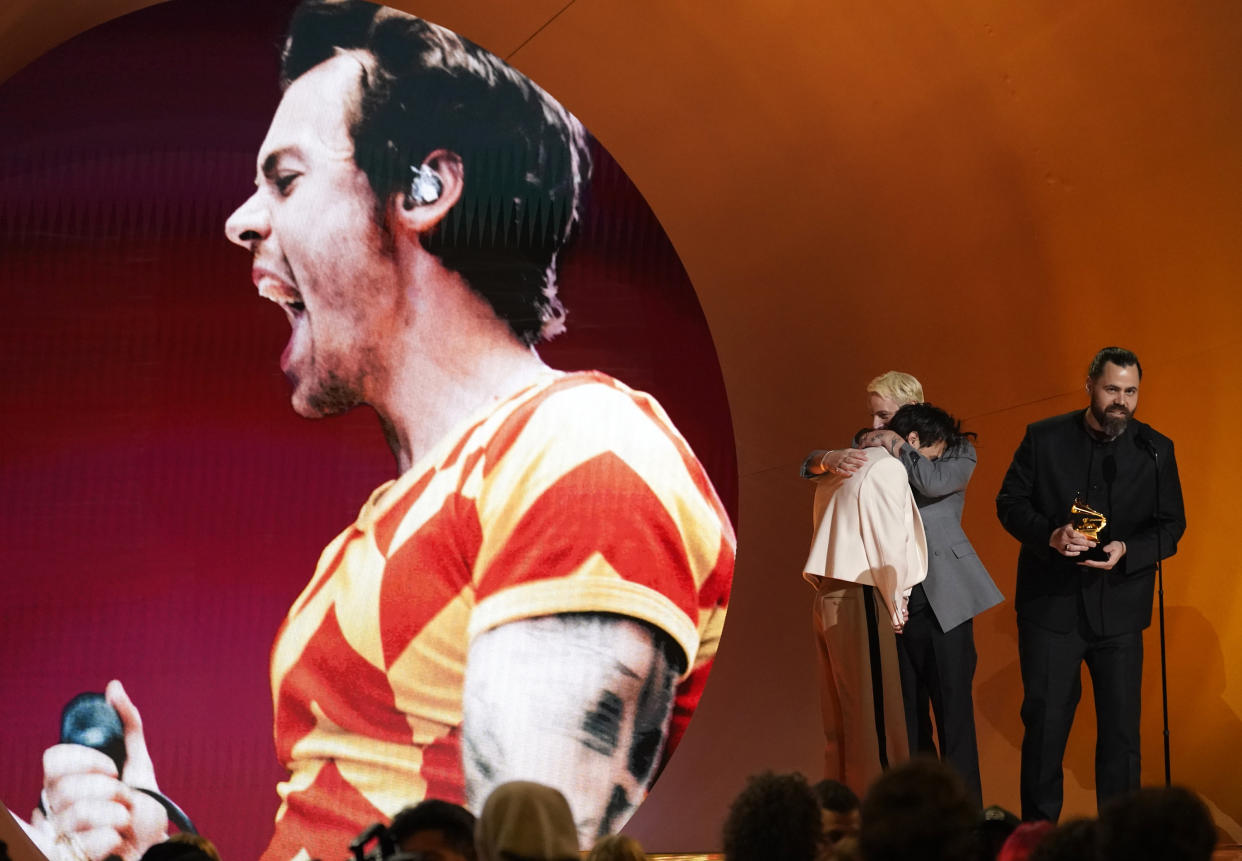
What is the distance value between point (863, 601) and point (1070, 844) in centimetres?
194

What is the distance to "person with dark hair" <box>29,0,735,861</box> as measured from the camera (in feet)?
13.0

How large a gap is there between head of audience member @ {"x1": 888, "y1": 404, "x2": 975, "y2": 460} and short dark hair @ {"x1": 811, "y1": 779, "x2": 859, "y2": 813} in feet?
4.44

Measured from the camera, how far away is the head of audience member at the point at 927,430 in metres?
3.71

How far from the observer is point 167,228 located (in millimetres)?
4082

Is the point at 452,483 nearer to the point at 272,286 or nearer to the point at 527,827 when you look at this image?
the point at 272,286

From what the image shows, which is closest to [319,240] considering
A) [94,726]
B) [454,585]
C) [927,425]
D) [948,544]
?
[454,585]

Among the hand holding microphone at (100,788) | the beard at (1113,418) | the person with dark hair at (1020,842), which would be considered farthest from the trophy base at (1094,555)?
the hand holding microphone at (100,788)

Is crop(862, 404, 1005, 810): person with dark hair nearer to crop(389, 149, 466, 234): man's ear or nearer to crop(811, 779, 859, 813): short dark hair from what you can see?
crop(811, 779, 859, 813): short dark hair

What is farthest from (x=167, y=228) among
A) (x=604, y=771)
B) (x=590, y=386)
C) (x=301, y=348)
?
(x=604, y=771)

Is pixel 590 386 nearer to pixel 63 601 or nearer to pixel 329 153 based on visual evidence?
pixel 329 153

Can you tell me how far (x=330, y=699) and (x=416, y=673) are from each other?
256 millimetres

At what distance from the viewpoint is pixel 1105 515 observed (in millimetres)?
3514

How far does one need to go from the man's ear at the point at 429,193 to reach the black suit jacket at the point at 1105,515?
1839mm

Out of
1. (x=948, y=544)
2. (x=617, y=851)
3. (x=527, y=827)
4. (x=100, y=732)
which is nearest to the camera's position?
(x=527, y=827)
